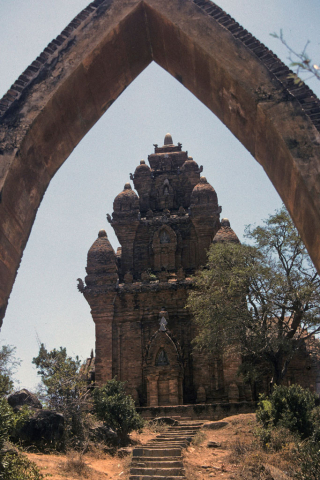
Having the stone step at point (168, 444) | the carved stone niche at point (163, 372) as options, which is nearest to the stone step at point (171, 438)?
the stone step at point (168, 444)

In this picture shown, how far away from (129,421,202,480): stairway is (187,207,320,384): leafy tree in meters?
3.87

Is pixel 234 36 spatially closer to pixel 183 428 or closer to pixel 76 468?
pixel 76 468

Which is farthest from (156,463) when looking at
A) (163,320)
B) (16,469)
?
(163,320)

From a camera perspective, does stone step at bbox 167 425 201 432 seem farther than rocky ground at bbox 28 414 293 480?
Yes

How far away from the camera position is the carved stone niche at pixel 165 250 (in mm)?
25438

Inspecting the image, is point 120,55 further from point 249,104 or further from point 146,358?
point 146,358

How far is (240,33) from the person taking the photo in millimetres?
4133

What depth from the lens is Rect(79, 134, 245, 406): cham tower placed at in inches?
839

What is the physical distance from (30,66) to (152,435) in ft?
46.1

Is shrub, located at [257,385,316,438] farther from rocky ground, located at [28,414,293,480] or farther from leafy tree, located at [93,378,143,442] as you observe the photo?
leafy tree, located at [93,378,143,442]

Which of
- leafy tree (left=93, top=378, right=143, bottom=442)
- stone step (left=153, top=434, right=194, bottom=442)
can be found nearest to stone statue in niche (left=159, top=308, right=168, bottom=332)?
leafy tree (left=93, top=378, right=143, bottom=442)

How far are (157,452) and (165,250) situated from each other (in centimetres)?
1374

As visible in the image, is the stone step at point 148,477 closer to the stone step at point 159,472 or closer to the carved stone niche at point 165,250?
the stone step at point 159,472

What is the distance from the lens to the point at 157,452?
12797 millimetres
